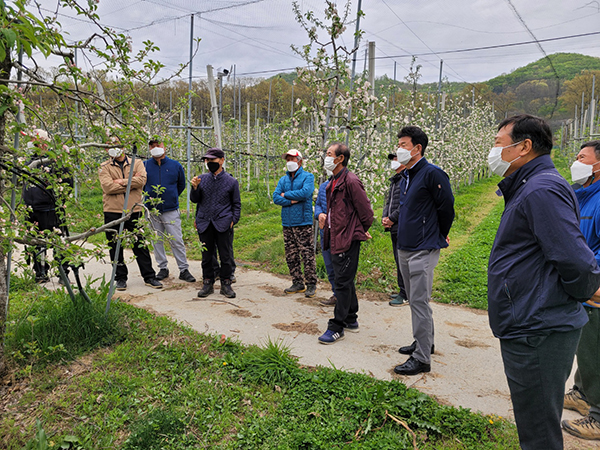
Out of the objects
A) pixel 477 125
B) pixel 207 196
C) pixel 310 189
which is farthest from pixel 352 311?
pixel 477 125

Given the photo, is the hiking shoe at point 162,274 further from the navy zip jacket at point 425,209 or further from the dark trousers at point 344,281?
the navy zip jacket at point 425,209

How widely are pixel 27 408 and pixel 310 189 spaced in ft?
12.9

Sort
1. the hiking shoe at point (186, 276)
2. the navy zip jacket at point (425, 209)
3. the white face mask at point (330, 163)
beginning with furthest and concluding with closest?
the hiking shoe at point (186, 276) → the white face mask at point (330, 163) → the navy zip jacket at point (425, 209)

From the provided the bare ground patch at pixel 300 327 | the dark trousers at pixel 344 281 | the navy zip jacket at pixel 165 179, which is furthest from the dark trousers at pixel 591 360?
the navy zip jacket at pixel 165 179

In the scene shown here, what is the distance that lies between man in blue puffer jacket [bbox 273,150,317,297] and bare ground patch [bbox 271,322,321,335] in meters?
1.05

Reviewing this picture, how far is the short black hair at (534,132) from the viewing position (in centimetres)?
213

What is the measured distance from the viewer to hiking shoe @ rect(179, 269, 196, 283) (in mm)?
6430

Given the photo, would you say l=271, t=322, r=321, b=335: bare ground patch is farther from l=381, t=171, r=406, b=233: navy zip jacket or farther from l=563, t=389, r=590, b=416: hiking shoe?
l=563, t=389, r=590, b=416: hiking shoe

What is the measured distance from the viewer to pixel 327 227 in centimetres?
471

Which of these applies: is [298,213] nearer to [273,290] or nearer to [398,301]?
[273,290]

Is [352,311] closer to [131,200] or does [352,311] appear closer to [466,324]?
[466,324]

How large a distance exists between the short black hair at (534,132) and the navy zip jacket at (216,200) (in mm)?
3964

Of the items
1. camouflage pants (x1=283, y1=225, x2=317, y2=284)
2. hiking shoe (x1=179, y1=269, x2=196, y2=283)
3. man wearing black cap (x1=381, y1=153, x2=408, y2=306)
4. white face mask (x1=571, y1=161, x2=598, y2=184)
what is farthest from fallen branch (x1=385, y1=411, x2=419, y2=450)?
hiking shoe (x1=179, y1=269, x2=196, y2=283)

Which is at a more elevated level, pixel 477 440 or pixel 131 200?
pixel 131 200
